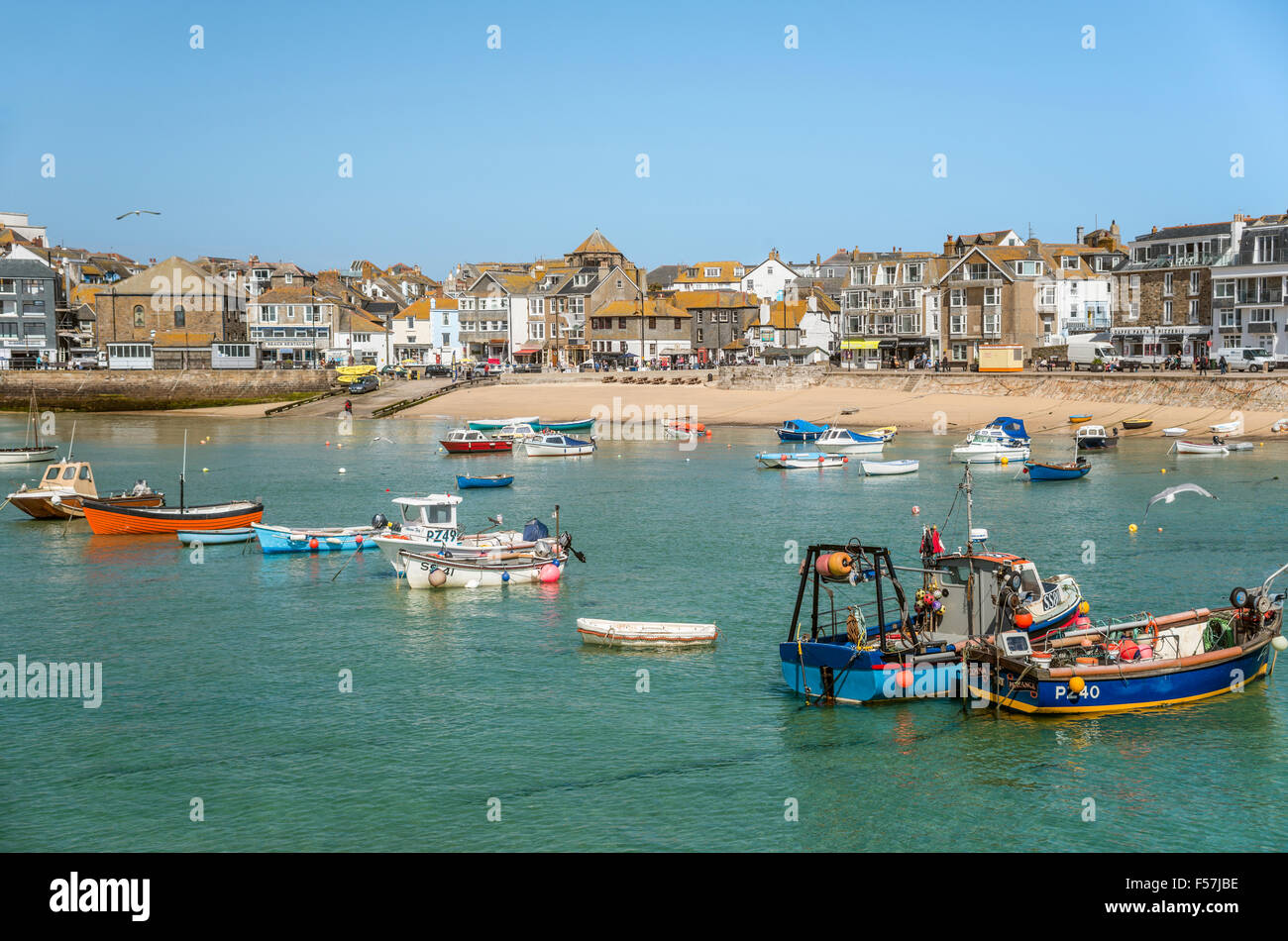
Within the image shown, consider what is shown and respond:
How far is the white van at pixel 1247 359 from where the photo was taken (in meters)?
82.8

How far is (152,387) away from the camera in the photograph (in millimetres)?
118125

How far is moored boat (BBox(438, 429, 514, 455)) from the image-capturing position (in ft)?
248

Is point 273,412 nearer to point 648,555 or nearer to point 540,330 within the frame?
point 540,330

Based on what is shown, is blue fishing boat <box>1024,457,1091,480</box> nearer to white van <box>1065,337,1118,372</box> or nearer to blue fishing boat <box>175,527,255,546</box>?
blue fishing boat <box>175,527,255,546</box>

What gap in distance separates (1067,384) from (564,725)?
72.1 meters

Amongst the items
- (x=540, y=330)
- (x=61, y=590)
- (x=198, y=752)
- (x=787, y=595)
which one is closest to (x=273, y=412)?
(x=540, y=330)

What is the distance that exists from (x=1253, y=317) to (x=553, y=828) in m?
83.9

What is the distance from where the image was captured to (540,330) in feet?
443

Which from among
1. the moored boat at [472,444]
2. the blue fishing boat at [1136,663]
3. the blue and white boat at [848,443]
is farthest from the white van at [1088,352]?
the blue fishing boat at [1136,663]

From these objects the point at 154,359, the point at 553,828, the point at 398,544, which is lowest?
the point at 553,828

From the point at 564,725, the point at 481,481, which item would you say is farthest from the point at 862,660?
the point at 481,481

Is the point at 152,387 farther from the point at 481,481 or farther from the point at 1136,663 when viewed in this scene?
the point at 1136,663

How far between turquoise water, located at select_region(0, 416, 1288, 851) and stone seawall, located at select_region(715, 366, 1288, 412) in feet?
117

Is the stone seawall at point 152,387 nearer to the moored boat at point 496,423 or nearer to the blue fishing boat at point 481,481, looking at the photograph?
the moored boat at point 496,423
